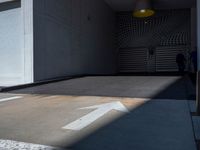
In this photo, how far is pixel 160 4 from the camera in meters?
20.0

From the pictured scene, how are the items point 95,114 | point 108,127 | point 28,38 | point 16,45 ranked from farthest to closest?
point 16,45
point 28,38
point 95,114
point 108,127

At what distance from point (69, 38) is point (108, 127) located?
9667 millimetres

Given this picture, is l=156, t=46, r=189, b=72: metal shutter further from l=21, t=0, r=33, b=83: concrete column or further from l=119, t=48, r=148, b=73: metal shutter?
l=21, t=0, r=33, b=83: concrete column

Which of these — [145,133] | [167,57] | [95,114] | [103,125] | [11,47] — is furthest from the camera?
[167,57]

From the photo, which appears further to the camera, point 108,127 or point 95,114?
point 95,114

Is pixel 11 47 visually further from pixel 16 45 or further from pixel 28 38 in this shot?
pixel 28 38

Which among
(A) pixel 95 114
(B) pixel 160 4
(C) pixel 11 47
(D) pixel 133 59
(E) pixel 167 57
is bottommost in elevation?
(A) pixel 95 114

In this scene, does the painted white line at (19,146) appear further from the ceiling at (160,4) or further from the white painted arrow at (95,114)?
the ceiling at (160,4)

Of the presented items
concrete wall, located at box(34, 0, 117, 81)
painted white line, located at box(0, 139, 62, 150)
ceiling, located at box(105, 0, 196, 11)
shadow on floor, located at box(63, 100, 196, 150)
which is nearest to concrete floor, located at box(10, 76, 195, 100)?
shadow on floor, located at box(63, 100, 196, 150)

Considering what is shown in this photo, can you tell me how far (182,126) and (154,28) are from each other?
19.7 metres

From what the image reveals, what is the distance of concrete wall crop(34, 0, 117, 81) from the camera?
10.3 meters

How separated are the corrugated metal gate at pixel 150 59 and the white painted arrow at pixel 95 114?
1797 cm

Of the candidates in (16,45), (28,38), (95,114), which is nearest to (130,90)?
(95,114)

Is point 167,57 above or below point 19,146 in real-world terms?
above
